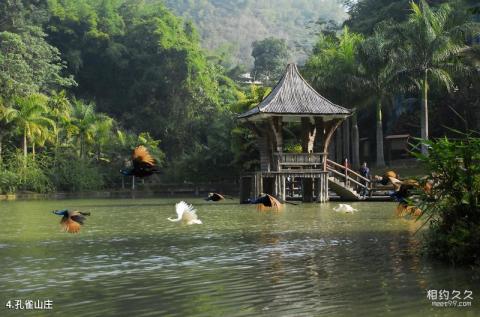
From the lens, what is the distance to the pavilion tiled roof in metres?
33.4

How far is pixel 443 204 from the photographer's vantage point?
39.0 feet

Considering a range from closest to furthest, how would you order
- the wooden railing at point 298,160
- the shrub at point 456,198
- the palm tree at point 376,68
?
the shrub at point 456,198 < the wooden railing at point 298,160 < the palm tree at point 376,68

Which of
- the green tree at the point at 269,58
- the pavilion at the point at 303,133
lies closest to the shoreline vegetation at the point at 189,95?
the pavilion at the point at 303,133

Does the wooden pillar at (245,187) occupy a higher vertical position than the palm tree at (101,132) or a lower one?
lower

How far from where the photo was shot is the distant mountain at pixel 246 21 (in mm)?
143125

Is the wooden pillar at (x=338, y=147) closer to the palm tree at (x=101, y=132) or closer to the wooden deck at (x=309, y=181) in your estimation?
the wooden deck at (x=309, y=181)

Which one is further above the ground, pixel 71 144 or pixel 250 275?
pixel 71 144

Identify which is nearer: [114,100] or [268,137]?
[268,137]

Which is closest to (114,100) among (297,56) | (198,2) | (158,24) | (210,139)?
(158,24)

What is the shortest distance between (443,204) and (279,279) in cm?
319

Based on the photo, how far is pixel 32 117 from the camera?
48.4 m

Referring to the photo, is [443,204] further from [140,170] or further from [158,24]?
[158,24]

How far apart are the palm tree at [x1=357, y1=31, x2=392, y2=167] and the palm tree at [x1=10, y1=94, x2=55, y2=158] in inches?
853

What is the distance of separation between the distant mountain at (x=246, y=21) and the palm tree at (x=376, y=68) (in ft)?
290
